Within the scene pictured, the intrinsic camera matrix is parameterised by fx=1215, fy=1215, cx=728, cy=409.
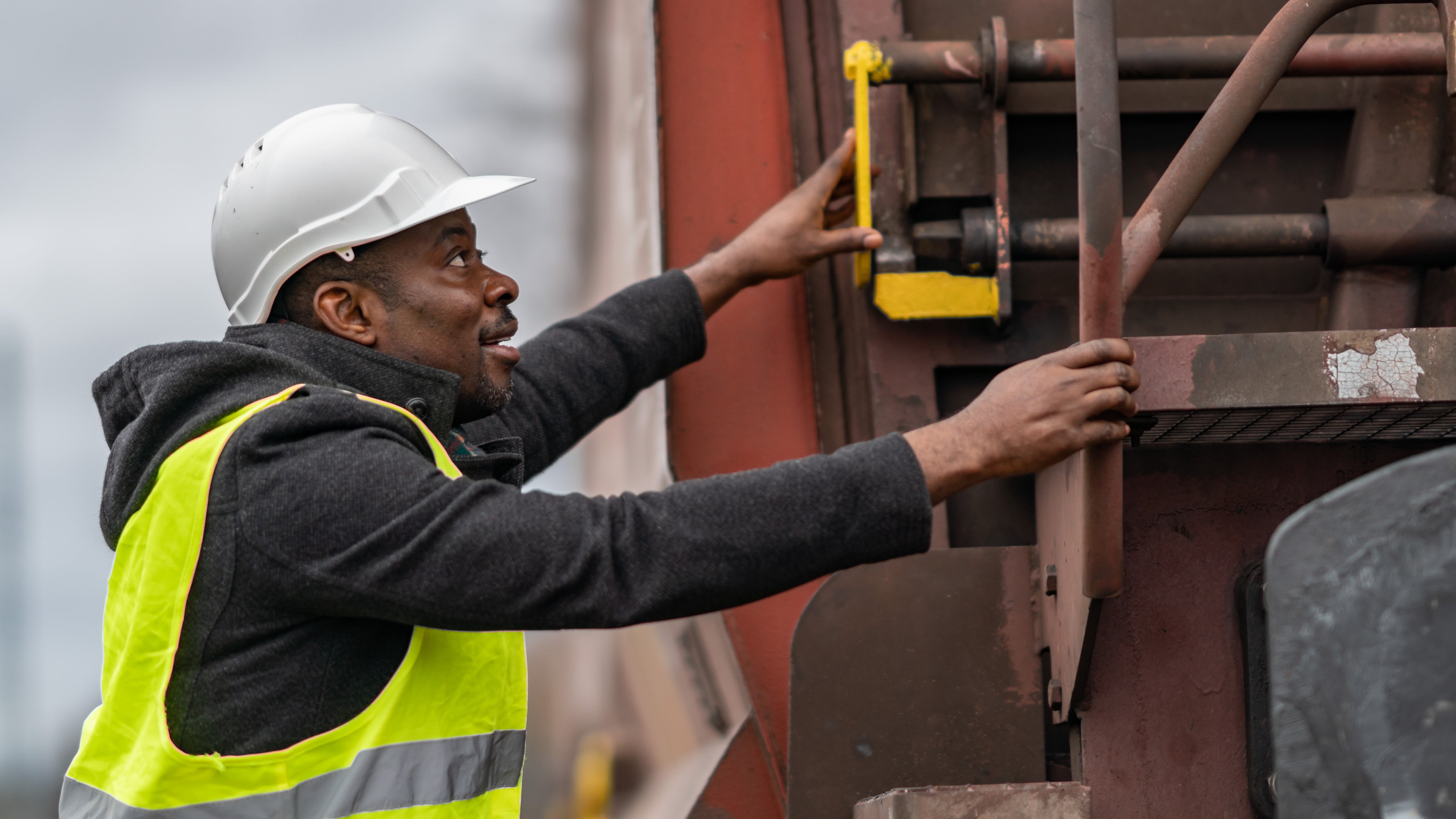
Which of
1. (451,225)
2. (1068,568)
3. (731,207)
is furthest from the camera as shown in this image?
(731,207)

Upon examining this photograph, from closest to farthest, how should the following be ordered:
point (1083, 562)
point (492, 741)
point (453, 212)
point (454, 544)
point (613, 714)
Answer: point (454, 544)
point (1083, 562)
point (492, 741)
point (453, 212)
point (613, 714)

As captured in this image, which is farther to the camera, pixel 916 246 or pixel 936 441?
pixel 916 246

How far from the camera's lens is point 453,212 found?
5.62ft

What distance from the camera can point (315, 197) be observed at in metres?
1.62

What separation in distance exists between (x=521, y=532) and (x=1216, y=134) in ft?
2.98

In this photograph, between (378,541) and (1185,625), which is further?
(1185,625)

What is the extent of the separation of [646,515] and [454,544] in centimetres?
21

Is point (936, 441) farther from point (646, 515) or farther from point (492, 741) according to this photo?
point (492, 741)

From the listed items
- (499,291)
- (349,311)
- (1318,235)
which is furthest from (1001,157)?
(349,311)

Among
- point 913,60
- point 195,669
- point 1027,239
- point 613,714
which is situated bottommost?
point 613,714

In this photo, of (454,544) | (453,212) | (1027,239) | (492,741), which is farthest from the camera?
(1027,239)

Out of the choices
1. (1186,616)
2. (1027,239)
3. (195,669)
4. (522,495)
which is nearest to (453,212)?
(522,495)

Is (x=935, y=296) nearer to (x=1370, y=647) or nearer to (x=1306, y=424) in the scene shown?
(x=1306, y=424)

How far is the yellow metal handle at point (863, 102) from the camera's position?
192 cm
